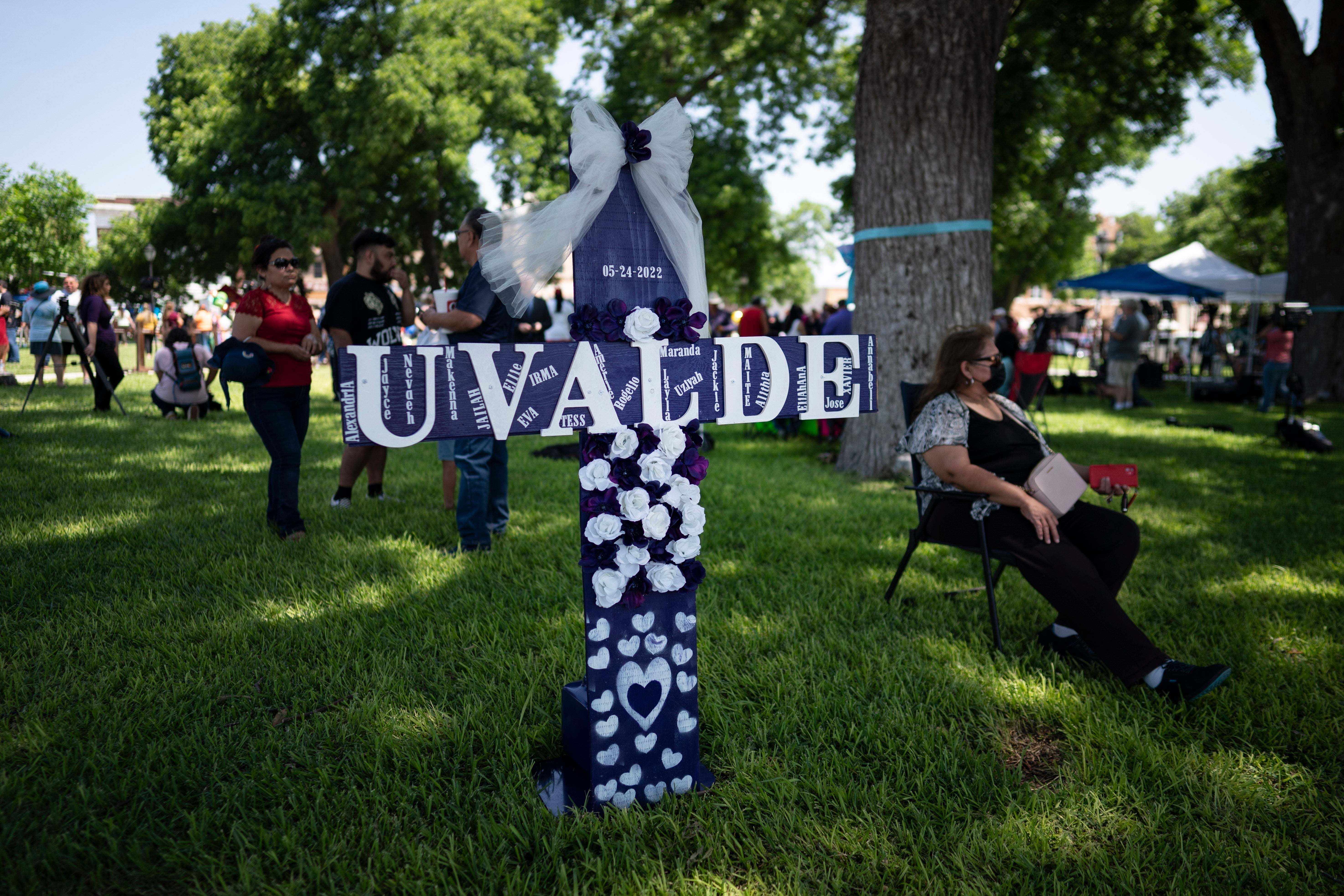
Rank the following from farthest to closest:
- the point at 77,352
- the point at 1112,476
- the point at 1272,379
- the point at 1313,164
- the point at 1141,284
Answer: the point at 1141,284 < the point at 1313,164 < the point at 1272,379 < the point at 77,352 < the point at 1112,476

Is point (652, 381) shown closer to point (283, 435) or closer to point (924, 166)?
point (283, 435)

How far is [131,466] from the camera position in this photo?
679cm

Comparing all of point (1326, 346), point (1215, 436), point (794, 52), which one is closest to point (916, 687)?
point (1215, 436)

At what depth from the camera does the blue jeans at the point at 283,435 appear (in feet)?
15.1

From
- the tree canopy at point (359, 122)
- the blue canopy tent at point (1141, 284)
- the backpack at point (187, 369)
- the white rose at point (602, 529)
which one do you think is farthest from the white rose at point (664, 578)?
the tree canopy at point (359, 122)

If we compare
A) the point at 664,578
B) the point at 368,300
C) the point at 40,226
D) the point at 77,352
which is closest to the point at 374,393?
the point at 664,578

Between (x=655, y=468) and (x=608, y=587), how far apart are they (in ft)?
1.11

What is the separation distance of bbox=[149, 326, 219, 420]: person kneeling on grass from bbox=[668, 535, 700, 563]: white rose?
30.4ft

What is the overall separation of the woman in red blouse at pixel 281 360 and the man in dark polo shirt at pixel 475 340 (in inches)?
33.8

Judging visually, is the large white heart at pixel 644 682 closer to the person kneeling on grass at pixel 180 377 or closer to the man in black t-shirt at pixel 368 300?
the man in black t-shirt at pixel 368 300

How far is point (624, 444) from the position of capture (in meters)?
2.20

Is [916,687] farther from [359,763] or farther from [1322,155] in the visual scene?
[1322,155]

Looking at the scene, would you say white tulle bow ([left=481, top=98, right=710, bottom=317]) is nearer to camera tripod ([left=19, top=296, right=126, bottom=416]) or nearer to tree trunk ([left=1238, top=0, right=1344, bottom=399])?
camera tripod ([left=19, top=296, right=126, bottom=416])

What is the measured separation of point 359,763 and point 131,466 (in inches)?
223
